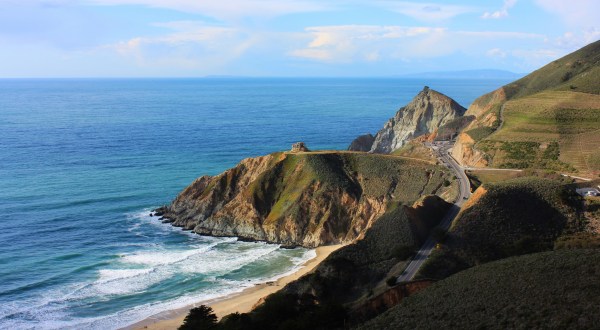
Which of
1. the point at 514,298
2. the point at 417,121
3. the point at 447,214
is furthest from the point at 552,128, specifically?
the point at 514,298

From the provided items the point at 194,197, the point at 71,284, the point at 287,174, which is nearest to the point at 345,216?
the point at 287,174

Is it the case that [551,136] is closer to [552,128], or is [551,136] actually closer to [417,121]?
[552,128]

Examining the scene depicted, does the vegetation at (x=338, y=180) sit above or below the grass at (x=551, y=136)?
below

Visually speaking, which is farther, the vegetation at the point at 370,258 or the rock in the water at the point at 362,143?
the rock in the water at the point at 362,143

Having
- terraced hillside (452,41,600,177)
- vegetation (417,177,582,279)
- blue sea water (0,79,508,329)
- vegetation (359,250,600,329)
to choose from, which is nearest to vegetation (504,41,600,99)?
terraced hillside (452,41,600,177)

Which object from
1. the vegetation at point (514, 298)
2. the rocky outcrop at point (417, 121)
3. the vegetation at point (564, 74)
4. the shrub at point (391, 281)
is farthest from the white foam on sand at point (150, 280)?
the rocky outcrop at point (417, 121)

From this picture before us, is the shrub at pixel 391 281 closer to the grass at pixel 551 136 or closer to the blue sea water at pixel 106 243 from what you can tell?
the blue sea water at pixel 106 243

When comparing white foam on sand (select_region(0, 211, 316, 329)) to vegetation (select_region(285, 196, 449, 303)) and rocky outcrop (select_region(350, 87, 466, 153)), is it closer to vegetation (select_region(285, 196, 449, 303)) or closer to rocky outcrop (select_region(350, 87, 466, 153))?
vegetation (select_region(285, 196, 449, 303))
